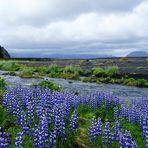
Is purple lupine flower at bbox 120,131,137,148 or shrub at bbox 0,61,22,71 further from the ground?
purple lupine flower at bbox 120,131,137,148

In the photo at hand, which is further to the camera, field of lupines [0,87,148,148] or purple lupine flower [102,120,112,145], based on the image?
purple lupine flower [102,120,112,145]

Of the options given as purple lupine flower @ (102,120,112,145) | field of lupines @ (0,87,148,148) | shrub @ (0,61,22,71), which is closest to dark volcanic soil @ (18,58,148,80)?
shrub @ (0,61,22,71)

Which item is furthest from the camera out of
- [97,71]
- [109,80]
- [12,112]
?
[97,71]

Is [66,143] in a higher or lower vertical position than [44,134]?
lower

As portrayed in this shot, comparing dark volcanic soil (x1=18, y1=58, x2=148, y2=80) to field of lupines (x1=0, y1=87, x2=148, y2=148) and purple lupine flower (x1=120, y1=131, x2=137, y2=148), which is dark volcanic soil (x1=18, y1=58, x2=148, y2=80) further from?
purple lupine flower (x1=120, y1=131, x2=137, y2=148)

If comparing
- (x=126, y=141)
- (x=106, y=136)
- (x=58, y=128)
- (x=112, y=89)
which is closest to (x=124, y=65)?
(x=112, y=89)

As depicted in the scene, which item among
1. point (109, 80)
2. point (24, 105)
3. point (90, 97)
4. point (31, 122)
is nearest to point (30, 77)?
point (109, 80)

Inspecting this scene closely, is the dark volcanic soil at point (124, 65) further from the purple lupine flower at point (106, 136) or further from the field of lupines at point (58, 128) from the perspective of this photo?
the purple lupine flower at point (106, 136)

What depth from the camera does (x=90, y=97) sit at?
76.5 ft

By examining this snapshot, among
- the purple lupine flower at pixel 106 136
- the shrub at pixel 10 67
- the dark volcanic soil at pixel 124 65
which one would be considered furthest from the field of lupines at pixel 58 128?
the shrub at pixel 10 67

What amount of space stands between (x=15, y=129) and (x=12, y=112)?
5.21 ft

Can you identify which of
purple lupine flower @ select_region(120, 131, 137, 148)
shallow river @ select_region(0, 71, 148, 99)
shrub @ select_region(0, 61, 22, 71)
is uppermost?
purple lupine flower @ select_region(120, 131, 137, 148)

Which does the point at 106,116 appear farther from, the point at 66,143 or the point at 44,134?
the point at 44,134

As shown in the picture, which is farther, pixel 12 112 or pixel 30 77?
pixel 30 77
